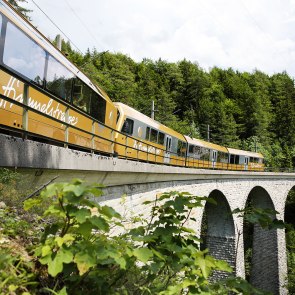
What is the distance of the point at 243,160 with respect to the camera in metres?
36.9

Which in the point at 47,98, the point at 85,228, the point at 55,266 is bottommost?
the point at 55,266

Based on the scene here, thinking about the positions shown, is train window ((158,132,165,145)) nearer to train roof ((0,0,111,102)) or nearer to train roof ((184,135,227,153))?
train roof ((184,135,227,153))

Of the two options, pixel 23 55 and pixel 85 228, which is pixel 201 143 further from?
pixel 85 228

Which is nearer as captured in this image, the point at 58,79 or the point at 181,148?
the point at 58,79

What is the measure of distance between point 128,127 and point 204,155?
48.6ft

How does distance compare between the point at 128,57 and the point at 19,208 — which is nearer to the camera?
the point at 19,208

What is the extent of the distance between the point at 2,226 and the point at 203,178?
1613cm

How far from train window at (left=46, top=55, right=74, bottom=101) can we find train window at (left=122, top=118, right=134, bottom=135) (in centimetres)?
505

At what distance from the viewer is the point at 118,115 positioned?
43.5ft

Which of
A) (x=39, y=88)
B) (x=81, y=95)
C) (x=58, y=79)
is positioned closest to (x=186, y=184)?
(x=81, y=95)

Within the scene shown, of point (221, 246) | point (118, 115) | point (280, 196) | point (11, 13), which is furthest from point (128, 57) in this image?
point (11, 13)

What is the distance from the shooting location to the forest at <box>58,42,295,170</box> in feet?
202

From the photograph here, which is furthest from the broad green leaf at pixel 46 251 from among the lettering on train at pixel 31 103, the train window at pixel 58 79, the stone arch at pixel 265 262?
the stone arch at pixel 265 262

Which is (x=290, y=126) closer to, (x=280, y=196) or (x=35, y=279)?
(x=280, y=196)
